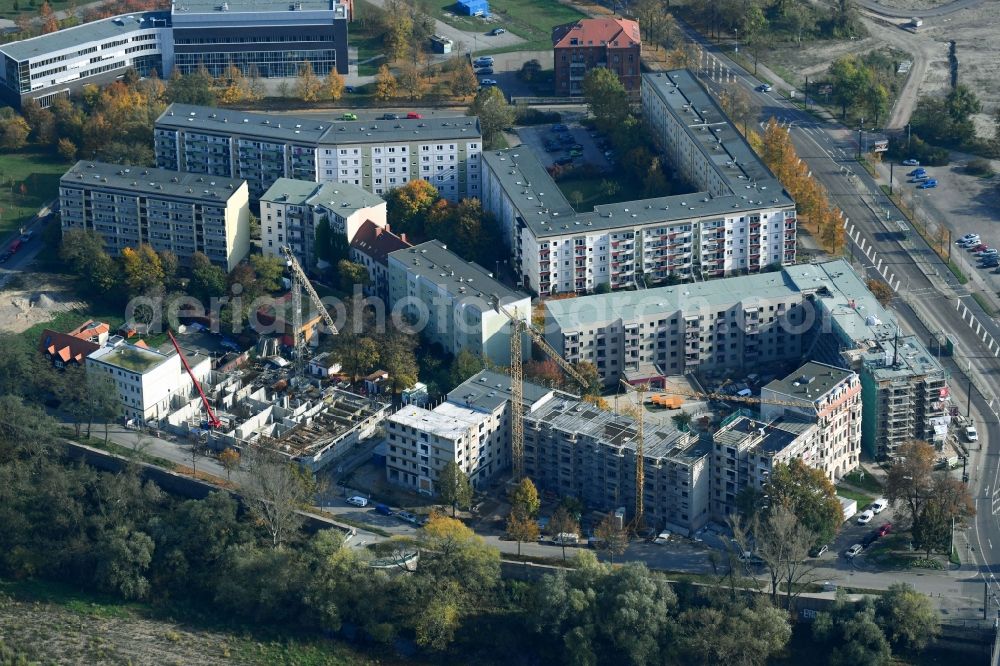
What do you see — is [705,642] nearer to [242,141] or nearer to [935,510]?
[935,510]

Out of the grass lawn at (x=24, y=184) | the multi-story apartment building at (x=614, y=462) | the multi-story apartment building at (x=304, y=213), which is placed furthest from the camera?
the grass lawn at (x=24, y=184)

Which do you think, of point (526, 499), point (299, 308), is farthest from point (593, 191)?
point (526, 499)

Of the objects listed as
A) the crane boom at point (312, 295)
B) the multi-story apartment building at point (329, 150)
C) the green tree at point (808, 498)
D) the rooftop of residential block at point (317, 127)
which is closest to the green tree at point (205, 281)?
the crane boom at point (312, 295)

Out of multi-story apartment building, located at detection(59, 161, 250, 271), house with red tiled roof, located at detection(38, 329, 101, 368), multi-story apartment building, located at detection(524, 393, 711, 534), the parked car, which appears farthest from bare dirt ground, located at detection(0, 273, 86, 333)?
the parked car

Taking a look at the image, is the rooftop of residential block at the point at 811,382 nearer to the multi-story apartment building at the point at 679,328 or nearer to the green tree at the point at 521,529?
the multi-story apartment building at the point at 679,328

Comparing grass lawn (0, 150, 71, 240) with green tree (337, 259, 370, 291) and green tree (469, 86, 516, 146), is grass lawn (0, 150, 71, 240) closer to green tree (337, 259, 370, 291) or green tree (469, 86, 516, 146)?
green tree (337, 259, 370, 291)

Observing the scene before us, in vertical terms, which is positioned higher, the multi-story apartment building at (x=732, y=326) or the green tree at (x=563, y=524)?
the multi-story apartment building at (x=732, y=326)
